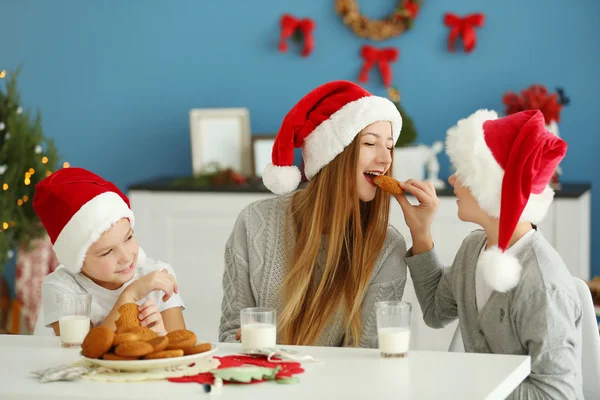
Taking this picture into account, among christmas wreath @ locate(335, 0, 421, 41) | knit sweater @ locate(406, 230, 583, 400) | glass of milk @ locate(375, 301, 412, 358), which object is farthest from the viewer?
christmas wreath @ locate(335, 0, 421, 41)

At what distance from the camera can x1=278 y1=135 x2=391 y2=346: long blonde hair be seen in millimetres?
2404

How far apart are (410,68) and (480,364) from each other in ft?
9.06

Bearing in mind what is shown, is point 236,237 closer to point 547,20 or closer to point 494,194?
point 494,194

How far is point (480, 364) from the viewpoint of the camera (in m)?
1.79

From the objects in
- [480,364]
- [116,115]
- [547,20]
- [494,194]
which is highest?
[547,20]

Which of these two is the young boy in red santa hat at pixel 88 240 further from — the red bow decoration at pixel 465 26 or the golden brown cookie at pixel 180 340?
the red bow decoration at pixel 465 26

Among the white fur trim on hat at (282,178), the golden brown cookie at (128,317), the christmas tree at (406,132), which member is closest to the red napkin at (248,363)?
the golden brown cookie at (128,317)

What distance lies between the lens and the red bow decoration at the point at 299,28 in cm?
443

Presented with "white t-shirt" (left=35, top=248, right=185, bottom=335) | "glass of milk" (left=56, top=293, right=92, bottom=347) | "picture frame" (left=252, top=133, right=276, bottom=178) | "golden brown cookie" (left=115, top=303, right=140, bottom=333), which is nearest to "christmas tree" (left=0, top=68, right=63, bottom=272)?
"picture frame" (left=252, top=133, right=276, bottom=178)

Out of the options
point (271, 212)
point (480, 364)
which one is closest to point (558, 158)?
point (480, 364)

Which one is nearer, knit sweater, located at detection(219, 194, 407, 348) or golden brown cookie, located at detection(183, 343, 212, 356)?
golden brown cookie, located at detection(183, 343, 212, 356)

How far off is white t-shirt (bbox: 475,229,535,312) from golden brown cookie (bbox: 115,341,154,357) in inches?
30.6

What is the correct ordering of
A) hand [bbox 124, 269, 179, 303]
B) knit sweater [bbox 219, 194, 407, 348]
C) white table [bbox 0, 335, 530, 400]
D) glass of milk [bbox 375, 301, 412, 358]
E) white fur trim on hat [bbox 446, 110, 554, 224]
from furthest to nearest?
knit sweater [bbox 219, 194, 407, 348], hand [bbox 124, 269, 179, 303], white fur trim on hat [bbox 446, 110, 554, 224], glass of milk [bbox 375, 301, 412, 358], white table [bbox 0, 335, 530, 400]

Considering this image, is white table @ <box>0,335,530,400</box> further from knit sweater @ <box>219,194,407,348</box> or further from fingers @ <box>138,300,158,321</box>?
knit sweater @ <box>219,194,407,348</box>
